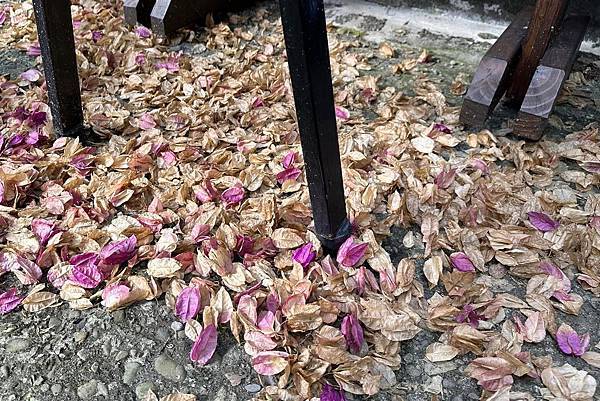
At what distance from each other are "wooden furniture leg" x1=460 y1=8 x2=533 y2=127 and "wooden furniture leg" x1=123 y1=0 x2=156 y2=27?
4.20 ft

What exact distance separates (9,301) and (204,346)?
42cm

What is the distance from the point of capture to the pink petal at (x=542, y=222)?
1431 mm

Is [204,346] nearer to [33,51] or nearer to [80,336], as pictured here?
[80,336]

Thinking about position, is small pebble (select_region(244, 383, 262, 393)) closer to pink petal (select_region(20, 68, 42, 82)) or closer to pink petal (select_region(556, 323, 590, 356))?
pink petal (select_region(556, 323, 590, 356))

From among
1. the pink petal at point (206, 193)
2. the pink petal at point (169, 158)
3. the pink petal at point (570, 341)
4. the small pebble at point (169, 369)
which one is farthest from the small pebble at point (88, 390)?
the pink petal at point (570, 341)

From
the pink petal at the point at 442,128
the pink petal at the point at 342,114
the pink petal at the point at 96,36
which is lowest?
the pink petal at the point at 442,128

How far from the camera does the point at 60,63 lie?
5.20ft

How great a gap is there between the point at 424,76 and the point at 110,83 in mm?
1046

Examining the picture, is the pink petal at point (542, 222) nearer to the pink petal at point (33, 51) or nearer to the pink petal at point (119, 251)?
the pink petal at point (119, 251)

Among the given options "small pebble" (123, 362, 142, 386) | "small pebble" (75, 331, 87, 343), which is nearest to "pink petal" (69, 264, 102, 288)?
"small pebble" (75, 331, 87, 343)

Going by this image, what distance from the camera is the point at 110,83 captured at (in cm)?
202

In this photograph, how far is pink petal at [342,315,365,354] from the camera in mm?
1158

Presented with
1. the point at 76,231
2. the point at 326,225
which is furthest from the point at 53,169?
the point at 326,225

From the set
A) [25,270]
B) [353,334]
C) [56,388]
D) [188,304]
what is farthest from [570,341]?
[25,270]
